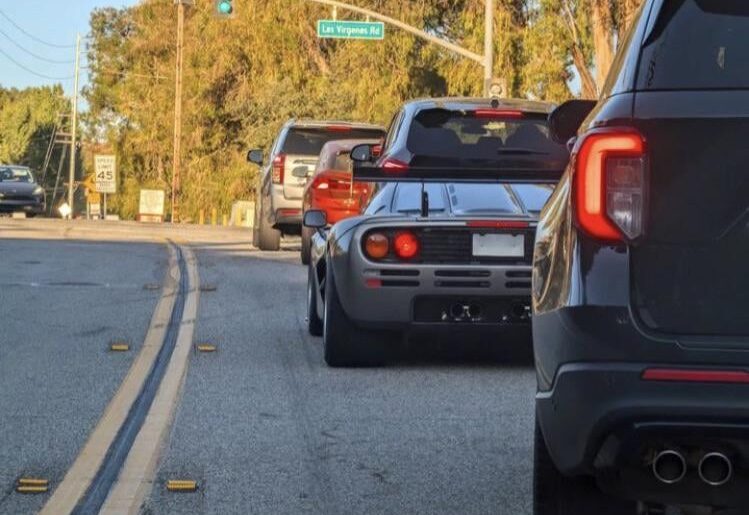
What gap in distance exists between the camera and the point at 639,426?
391 centimetres

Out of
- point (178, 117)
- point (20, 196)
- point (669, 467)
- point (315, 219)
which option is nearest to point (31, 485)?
point (669, 467)

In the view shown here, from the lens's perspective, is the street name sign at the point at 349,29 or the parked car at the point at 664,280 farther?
the street name sign at the point at 349,29

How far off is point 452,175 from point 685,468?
5462 mm

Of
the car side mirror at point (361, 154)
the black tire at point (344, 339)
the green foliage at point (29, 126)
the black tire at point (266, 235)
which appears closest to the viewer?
the black tire at point (344, 339)

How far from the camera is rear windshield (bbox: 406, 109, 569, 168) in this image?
10.6m

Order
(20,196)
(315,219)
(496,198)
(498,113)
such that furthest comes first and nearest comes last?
(20,196) → (498,113) → (315,219) → (496,198)

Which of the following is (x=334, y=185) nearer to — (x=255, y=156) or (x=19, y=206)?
(x=255, y=156)

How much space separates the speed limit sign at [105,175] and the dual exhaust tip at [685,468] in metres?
58.8

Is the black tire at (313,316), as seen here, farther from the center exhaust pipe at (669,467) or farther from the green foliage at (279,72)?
the green foliage at (279,72)

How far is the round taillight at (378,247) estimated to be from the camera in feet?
29.1

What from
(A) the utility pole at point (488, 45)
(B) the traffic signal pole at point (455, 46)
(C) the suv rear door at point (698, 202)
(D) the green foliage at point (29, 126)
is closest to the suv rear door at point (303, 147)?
(B) the traffic signal pole at point (455, 46)

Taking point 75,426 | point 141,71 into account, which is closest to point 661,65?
point 75,426

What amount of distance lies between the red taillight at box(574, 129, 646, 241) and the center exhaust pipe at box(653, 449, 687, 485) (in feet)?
2.02

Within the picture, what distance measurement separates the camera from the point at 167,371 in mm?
9156
